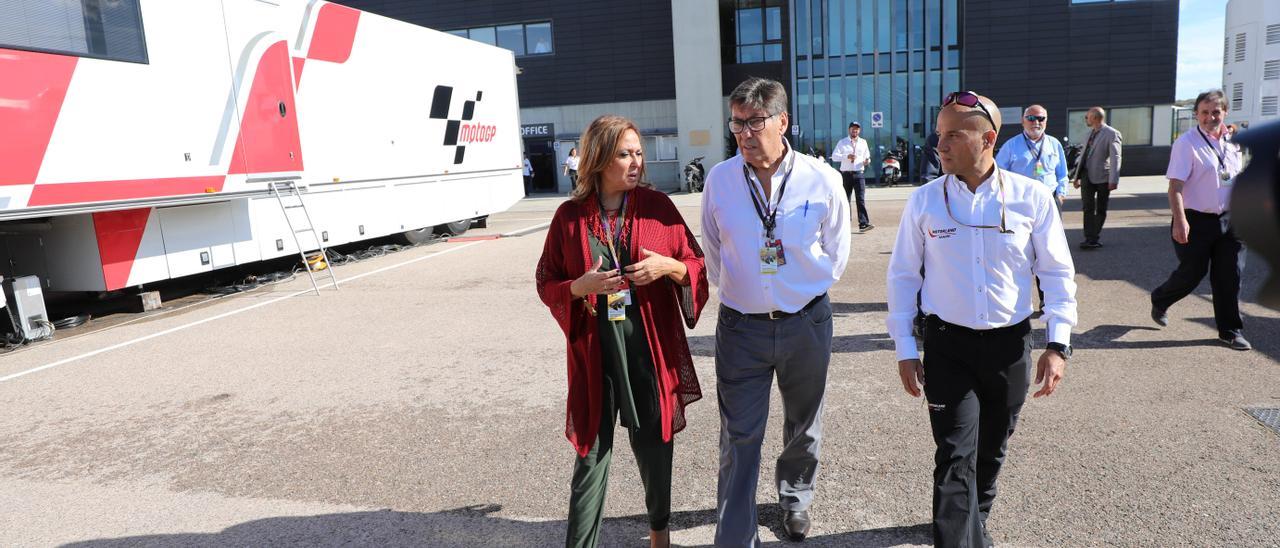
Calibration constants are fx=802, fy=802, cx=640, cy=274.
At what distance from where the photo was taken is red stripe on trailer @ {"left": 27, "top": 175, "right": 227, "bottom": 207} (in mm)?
7138

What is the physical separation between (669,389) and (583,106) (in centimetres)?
2817

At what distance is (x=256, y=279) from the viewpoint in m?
10.6

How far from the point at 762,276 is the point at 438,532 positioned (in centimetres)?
174

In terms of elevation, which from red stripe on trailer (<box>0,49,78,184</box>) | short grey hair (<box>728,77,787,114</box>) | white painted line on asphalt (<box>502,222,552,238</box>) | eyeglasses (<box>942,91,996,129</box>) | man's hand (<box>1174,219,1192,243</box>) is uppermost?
red stripe on trailer (<box>0,49,78,184</box>)

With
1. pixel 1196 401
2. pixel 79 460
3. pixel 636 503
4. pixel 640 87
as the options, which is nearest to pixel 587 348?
pixel 636 503

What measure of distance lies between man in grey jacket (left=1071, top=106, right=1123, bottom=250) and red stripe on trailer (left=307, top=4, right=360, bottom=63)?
967cm

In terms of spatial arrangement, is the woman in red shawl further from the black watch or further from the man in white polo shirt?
the man in white polo shirt

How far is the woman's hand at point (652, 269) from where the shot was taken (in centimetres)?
273

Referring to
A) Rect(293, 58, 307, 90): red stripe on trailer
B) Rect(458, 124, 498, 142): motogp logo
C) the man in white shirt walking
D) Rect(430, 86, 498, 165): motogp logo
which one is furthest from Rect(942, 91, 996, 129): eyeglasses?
Rect(458, 124, 498, 142): motogp logo

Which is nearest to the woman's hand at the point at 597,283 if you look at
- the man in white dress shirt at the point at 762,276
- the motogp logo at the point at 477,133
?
the man in white dress shirt at the point at 762,276

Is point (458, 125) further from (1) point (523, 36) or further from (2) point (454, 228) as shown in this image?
(1) point (523, 36)

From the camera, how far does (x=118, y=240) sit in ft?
27.4

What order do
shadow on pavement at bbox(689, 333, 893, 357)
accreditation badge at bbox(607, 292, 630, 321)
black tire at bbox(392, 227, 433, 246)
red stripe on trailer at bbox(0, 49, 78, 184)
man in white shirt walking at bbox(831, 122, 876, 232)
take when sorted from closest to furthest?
1. accreditation badge at bbox(607, 292, 630, 321)
2. shadow on pavement at bbox(689, 333, 893, 357)
3. red stripe on trailer at bbox(0, 49, 78, 184)
4. man in white shirt walking at bbox(831, 122, 876, 232)
5. black tire at bbox(392, 227, 433, 246)

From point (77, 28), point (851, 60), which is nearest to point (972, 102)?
point (77, 28)
